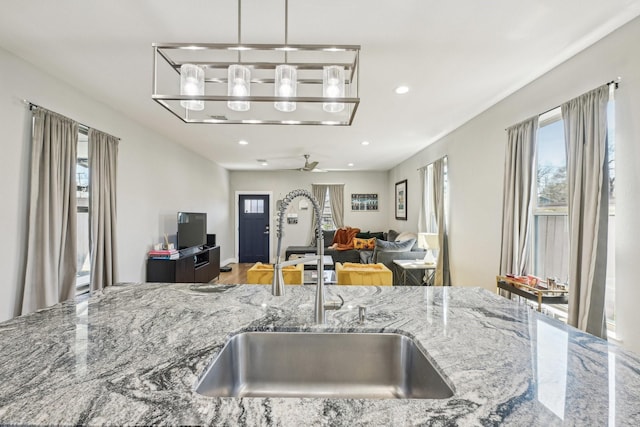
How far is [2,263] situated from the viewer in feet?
7.35

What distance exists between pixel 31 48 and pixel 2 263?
1.66m

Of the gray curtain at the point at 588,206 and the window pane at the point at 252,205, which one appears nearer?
the gray curtain at the point at 588,206

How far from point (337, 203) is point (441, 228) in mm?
3783

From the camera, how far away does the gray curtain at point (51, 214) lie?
2410 mm

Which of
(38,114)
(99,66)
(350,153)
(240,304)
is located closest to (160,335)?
(240,304)

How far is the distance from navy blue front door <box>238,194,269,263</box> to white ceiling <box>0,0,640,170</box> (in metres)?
4.83

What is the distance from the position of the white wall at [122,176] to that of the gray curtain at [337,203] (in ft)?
9.57

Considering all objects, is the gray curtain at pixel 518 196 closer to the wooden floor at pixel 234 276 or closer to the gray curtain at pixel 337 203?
the wooden floor at pixel 234 276

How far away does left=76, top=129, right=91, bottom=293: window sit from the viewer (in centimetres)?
300

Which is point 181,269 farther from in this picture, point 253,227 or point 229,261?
point 253,227

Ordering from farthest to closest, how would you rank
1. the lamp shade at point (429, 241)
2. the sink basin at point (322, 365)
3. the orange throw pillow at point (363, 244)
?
the orange throw pillow at point (363, 244)
the lamp shade at point (429, 241)
the sink basin at point (322, 365)

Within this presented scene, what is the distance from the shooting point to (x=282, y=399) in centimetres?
65

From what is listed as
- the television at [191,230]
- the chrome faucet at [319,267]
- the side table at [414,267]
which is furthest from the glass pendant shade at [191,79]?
the side table at [414,267]

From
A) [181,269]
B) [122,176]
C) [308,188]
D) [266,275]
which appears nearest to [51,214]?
[122,176]
